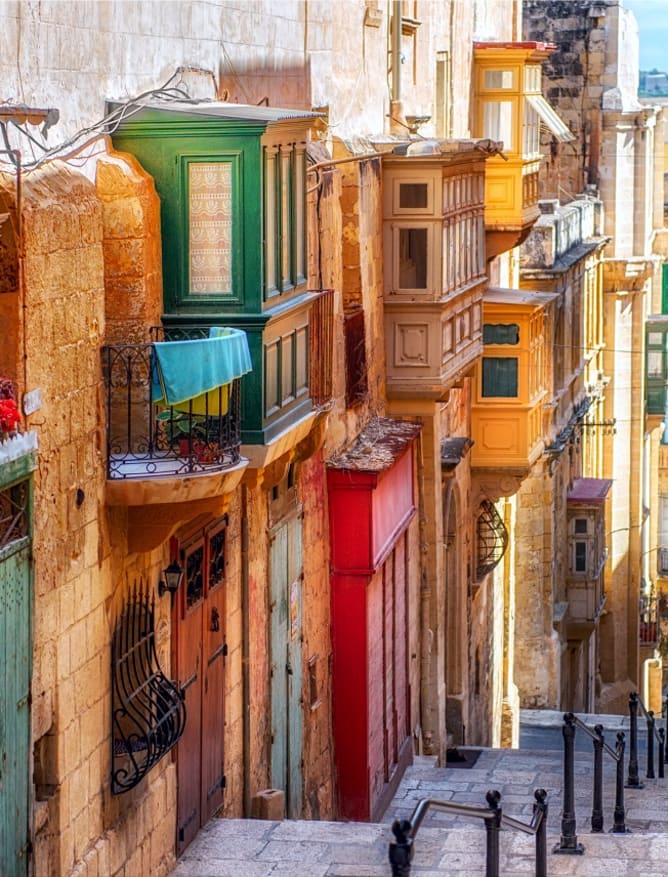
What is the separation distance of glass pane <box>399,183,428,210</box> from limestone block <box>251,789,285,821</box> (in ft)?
23.2

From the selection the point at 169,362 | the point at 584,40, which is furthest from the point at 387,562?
the point at 584,40

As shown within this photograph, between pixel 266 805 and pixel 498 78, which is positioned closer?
pixel 266 805

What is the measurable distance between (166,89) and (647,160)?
31.5 metres

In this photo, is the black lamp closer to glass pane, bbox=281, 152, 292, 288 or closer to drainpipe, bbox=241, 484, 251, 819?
drainpipe, bbox=241, 484, 251, 819

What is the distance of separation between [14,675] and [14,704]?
0.15m

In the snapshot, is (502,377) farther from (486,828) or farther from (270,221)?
(486,828)

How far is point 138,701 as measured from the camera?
13312mm

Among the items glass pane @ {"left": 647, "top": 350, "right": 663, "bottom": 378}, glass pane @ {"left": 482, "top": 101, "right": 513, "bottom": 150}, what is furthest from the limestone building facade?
glass pane @ {"left": 647, "top": 350, "right": 663, "bottom": 378}

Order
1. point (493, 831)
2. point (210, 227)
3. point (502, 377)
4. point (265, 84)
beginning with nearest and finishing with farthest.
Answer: point (493, 831) → point (210, 227) → point (265, 84) → point (502, 377)

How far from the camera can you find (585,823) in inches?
680

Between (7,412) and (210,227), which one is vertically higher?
(210,227)

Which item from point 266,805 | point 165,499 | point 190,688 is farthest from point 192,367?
point 266,805

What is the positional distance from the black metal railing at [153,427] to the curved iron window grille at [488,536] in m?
14.8

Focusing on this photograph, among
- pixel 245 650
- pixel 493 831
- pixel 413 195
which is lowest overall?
pixel 245 650
